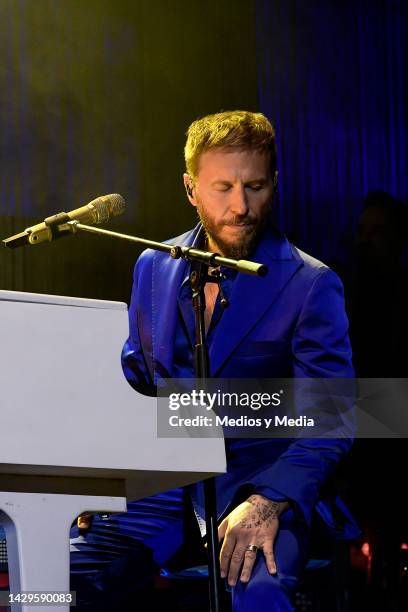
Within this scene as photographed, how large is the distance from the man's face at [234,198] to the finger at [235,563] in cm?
105

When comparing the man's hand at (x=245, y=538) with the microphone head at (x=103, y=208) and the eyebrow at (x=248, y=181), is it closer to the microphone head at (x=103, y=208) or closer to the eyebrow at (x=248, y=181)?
the microphone head at (x=103, y=208)

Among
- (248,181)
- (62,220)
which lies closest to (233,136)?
(248,181)

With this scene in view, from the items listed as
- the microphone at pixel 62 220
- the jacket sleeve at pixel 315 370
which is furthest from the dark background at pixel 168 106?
the microphone at pixel 62 220

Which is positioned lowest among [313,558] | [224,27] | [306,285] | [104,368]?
[313,558]

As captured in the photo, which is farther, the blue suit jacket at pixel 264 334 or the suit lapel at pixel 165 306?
the suit lapel at pixel 165 306

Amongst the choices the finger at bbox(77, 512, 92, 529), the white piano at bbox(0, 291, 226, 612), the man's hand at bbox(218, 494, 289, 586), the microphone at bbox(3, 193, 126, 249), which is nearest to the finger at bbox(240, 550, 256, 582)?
the man's hand at bbox(218, 494, 289, 586)

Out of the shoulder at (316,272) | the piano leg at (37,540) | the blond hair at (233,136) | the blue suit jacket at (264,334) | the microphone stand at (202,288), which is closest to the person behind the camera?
the piano leg at (37,540)

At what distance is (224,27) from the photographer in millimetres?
3531

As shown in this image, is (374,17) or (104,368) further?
(374,17)

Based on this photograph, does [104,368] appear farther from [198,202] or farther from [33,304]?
[198,202]

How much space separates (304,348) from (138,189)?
0.88m

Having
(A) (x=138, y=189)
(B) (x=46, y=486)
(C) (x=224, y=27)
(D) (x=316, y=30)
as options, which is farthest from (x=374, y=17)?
(B) (x=46, y=486)

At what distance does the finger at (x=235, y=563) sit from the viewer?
2268mm

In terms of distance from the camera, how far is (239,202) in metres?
3.11
